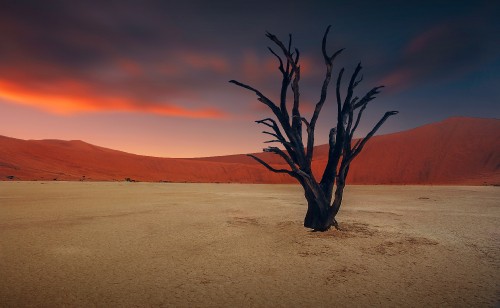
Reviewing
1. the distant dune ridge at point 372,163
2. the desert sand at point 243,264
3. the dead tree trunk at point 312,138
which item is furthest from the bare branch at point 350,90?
the distant dune ridge at point 372,163

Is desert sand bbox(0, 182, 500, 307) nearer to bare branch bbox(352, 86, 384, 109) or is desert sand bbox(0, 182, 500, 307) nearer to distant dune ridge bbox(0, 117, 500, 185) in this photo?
bare branch bbox(352, 86, 384, 109)

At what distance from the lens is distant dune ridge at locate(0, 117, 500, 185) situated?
1630 inches

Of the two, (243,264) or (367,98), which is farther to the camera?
(367,98)

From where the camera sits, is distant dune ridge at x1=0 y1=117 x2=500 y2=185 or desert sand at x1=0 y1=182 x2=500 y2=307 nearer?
desert sand at x1=0 y1=182 x2=500 y2=307

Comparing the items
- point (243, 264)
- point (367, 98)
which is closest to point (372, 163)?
point (367, 98)

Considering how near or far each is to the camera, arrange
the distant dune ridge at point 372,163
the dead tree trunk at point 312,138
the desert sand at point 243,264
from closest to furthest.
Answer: the desert sand at point 243,264 < the dead tree trunk at point 312,138 < the distant dune ridge at point 372,163

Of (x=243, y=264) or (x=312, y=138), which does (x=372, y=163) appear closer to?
(x=312, y=138)

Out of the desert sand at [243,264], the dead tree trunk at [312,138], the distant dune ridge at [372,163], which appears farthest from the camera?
the distant dune ridge at [372,163]

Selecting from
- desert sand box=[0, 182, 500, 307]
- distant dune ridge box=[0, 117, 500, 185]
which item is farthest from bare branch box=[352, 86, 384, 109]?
distant dune ridge box=[0, 117, 500, 185]

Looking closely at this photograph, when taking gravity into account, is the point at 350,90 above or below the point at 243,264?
above

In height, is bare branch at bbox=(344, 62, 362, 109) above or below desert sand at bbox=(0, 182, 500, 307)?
above

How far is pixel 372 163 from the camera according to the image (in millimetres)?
56938

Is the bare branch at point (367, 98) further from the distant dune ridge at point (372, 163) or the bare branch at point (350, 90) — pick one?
the distant dune ridge at point (372, 163)

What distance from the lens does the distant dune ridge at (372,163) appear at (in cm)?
4141
